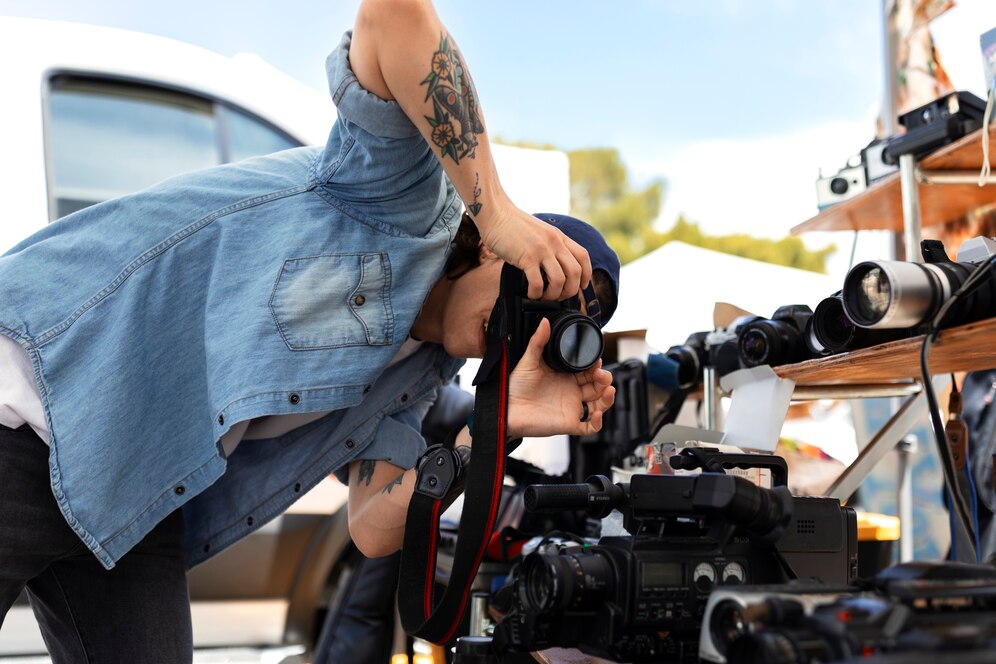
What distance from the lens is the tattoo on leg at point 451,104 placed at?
111 cm

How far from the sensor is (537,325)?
1284mm

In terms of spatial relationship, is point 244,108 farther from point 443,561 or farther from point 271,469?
point 271,469

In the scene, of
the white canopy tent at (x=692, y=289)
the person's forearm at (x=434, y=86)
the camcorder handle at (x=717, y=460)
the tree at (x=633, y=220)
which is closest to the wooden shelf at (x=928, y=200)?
the white canopy tent at (x=692, y=289)

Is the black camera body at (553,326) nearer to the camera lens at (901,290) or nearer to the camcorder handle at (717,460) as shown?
the camcorder handle at (717,460)

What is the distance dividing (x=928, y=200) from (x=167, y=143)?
243cm

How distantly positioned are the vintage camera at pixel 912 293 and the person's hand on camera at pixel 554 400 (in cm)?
37

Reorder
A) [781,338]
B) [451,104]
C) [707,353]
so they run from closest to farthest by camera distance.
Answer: [451,104] → [781,338] → [707,353]

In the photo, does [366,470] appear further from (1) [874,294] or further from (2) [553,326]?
(1) [874,294]

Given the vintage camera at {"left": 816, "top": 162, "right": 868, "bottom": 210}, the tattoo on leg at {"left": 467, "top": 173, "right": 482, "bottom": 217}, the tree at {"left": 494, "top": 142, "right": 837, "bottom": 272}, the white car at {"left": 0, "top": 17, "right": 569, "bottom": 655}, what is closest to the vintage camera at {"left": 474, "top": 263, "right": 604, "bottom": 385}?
the tattoo on leg at {"left": 467, "top": 173, "right": 482, "bottom": 217}

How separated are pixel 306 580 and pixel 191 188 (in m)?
2.12

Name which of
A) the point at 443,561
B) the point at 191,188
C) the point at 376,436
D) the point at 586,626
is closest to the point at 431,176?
the point at 191,188

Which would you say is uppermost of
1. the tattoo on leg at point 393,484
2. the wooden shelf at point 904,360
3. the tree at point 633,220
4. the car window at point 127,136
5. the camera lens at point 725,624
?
the tree at point 633,220

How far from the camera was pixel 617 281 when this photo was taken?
1472 millimetres

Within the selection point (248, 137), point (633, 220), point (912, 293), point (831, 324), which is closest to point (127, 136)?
point (248, 137)
